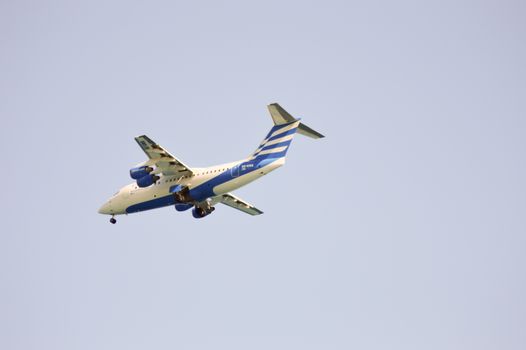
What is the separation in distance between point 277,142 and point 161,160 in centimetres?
548

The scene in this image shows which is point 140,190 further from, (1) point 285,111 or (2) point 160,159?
(1) point 285,111

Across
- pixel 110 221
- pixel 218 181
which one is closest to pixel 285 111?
pixel 218 181

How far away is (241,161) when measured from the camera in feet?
129

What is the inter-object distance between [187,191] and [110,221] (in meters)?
6.42

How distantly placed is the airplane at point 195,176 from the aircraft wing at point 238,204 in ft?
0.21

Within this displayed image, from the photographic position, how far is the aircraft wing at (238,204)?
148 ft

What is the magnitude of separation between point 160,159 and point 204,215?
14.9 feet

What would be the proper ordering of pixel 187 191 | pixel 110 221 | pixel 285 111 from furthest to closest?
pixel 110 221
pixel 187 191
pixel 285 111

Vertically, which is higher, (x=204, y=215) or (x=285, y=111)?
(x=285, y=111)

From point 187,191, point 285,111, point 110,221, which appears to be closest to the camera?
point 285,111


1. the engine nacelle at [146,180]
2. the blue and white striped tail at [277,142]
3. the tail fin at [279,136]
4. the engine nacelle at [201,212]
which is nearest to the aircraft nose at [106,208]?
the engine nacelle at [146,180]

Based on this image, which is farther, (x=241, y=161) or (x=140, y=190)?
(x=140, y=190)

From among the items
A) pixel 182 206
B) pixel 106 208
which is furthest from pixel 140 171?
pixel 106 208

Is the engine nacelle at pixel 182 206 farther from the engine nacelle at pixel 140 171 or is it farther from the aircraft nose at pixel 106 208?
the aircraft nose at pixel 106 208
